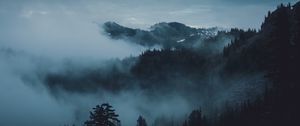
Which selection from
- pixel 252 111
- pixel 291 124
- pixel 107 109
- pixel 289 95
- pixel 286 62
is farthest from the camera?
pixel 252 111

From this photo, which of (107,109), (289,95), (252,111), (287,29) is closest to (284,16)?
A: (287,29)

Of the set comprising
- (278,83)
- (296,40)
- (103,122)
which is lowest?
(103,122)

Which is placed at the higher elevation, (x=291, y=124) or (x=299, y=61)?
(x=299, y=61)

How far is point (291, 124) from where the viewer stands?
259 feet

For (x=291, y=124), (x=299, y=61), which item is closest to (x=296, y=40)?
(x=299, y=61)

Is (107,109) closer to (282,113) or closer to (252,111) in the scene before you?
(282,113)

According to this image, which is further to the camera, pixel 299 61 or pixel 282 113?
pixel 282 113

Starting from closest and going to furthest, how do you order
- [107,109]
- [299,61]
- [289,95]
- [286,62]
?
[107,109] < [286,62] < [299,61] < [289,95]

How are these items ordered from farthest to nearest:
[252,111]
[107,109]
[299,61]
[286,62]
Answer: [252,111]
[299,61]
[286,62]
[107,109]

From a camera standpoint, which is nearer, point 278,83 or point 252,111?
point 278,83

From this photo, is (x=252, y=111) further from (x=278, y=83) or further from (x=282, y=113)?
(x=278, y=83)

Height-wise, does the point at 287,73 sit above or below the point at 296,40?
below

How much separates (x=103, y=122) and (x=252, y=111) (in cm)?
13574

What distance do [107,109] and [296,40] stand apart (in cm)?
A: 2861
